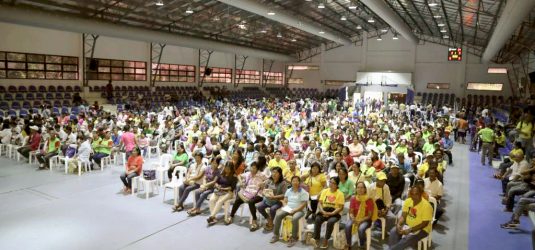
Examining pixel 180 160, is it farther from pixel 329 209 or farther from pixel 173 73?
pixel 173 73

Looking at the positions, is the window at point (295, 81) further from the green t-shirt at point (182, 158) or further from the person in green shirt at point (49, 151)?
the green t-shirt at point (182, 158)

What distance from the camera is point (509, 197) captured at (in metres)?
7.41

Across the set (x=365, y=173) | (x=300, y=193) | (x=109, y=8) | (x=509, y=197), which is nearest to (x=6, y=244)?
(x=300, y=193)

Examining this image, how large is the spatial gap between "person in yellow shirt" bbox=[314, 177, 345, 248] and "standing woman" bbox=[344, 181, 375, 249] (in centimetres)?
22

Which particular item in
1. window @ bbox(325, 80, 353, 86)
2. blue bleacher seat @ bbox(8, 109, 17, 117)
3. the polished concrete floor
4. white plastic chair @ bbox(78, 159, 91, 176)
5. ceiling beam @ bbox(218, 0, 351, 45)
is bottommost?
the polished concrete floor

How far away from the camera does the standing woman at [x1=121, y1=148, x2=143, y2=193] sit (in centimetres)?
802

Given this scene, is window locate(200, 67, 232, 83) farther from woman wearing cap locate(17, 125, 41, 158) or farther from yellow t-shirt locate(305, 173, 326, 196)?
yellow t-shirt locate(305, 173, 326, 196)

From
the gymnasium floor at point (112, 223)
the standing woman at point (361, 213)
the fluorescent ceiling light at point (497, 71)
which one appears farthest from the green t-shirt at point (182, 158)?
the fluorescent ceiling light at point (497, 71)

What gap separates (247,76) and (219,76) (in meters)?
4.39

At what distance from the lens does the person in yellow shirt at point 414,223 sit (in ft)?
16.8

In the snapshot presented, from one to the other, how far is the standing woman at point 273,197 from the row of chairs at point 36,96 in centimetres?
1588

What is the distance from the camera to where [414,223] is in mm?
5168

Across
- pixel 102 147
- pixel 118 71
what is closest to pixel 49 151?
pixel 102 147

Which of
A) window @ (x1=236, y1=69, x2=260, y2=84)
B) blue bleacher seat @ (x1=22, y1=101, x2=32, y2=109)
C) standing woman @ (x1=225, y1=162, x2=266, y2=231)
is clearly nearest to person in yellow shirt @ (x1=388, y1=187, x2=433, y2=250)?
standing woman @ (x1=225, y1=162, x2=266, y2=231)
